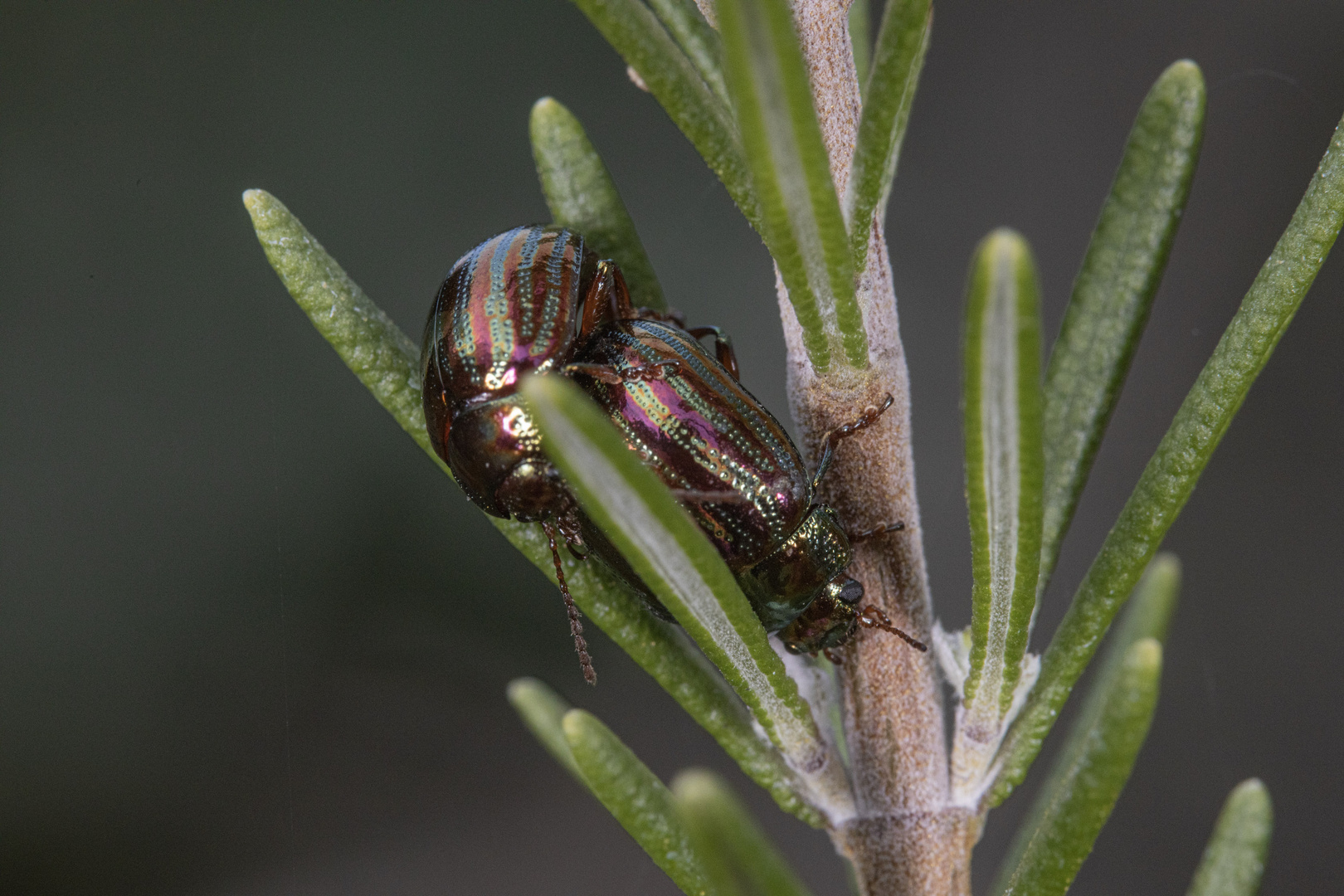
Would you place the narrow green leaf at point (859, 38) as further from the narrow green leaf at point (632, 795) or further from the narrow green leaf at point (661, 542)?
the narrow green leaf at point (632, 795)

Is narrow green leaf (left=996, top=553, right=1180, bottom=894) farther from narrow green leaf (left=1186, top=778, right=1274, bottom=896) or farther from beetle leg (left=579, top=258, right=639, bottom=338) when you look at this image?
beetle leg (left=579, top=258, right=639, bottom=338)

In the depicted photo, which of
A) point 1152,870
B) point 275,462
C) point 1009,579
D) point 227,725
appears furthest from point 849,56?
point 1152,870

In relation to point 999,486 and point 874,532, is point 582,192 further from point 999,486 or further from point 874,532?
point 999,486

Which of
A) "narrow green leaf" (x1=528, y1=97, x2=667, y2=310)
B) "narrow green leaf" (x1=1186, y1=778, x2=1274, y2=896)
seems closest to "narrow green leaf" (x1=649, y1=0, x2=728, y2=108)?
"narrow green leaf" (x1=528, y1=97, x2=667, y2=310)

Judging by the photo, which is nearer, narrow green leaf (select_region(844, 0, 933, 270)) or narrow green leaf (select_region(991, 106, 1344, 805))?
narrow green leaf (select_region(844, 0, 933, 270))

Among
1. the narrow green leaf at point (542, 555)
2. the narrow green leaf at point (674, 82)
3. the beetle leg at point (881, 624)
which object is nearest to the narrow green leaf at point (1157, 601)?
the beetle leg at point (881, 624)

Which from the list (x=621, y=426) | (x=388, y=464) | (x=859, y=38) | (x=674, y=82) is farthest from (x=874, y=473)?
(x=388, y=464)

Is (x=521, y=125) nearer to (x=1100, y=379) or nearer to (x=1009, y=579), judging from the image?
(x=1100, y=379)
